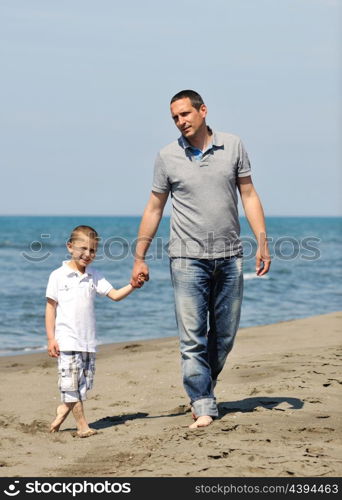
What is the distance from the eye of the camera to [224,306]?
19.0 feet

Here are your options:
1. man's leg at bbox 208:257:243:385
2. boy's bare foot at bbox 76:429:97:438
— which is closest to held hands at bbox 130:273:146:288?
man's leg at bbox 208:257:243:385

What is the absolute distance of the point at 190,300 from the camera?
18.6 feet

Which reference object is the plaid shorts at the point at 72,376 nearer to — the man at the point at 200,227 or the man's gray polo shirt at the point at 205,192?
the man at the point at 200,227

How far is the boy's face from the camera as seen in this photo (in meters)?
5.73

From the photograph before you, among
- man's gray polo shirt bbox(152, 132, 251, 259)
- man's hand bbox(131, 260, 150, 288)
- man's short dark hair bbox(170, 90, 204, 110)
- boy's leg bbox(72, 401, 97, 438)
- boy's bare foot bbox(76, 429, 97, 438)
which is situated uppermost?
man's short dark hair bbox(170, 90, 204, 110)

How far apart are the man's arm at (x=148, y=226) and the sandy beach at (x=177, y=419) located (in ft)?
3.73

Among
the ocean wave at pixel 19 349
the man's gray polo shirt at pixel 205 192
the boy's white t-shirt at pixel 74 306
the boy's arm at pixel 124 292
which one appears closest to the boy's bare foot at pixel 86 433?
the boy's white t-shirt at pixel 74 306

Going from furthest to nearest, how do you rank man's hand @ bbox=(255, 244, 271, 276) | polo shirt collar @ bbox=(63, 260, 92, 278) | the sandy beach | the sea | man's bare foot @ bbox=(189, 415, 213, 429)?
the sea, polo shirt collar @ bbox=(63, 260, 92, 278), man's hand @ bbox=(255, 244, 271, 276), man's bare foot @ bbox=(189, 415, 213, 429), the sandy beach

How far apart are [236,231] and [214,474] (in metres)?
1.92

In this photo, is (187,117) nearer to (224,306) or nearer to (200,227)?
(200,227)

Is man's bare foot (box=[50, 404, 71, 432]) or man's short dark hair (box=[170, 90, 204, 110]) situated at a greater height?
man's short dark hair (box=[170, 90, 204, 110])

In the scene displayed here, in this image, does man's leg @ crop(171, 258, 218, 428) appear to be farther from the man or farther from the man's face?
Answer: the man's face

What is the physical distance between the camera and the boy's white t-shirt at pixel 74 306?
5.77 m

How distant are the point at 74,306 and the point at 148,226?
75cm
